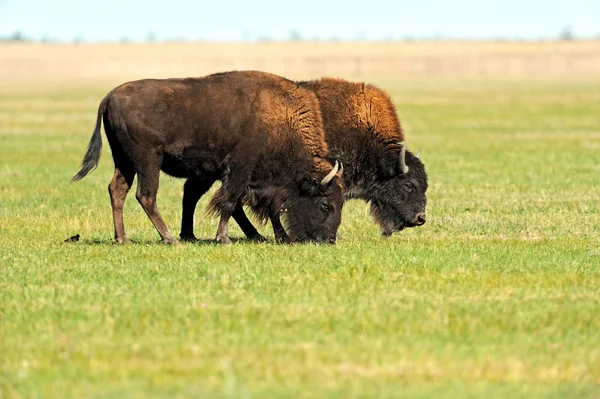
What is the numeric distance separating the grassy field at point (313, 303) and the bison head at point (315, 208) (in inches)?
10.0

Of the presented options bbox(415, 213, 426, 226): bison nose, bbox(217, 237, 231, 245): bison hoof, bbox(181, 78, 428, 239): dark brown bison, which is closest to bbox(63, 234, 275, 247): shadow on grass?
bbox(217, 237, 231, 245): bison hoof

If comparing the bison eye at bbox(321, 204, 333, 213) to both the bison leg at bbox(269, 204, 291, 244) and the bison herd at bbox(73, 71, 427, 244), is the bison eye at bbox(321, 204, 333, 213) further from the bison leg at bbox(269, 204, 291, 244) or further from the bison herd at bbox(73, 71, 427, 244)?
the bison leg at bbox(269, 204, 291, 244)

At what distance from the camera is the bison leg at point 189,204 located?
527 inches

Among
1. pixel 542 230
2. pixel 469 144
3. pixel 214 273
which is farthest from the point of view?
pixel 469 144

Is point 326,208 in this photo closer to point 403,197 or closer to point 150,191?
point 403,197

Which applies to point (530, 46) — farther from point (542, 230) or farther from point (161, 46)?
point (542, 230)

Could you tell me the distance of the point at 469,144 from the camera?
96.6 ft

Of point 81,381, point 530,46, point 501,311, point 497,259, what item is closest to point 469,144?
point 497,259

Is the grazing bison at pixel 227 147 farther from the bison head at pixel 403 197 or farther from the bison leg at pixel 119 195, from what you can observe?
the bison head at pixel 403 197

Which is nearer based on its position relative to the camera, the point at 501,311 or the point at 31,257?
the point at 501,311

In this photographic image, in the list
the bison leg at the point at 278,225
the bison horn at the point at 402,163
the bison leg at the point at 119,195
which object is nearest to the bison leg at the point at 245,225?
the bison leg at the point at 278,225

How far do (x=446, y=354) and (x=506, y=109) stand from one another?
3885 centimetres

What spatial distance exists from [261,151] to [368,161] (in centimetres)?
142

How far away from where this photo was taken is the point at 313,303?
9.02 meters
